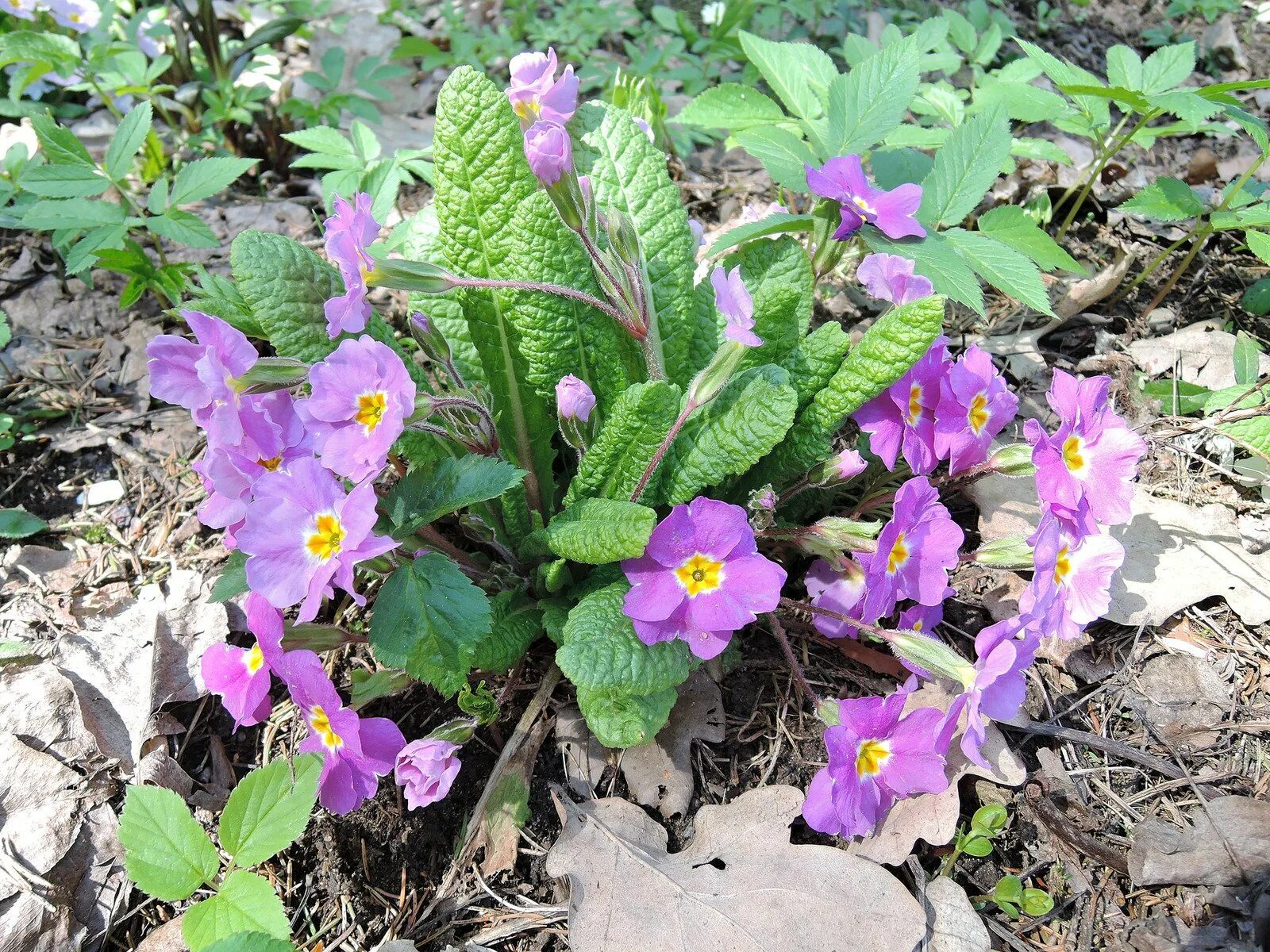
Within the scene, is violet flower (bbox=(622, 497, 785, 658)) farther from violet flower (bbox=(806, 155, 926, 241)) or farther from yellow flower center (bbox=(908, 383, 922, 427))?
violet flower (bbox=(806, 155, 926, 241))

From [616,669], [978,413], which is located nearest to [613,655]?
[616,669]

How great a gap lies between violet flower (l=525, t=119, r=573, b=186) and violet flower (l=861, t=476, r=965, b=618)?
3.12 feet

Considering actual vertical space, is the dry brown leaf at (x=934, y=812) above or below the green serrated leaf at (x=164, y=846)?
below

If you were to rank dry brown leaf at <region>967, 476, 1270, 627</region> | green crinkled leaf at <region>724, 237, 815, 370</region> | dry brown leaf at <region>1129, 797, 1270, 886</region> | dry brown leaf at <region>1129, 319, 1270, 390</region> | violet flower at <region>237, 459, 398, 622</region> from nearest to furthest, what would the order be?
violet flower at <region>237, 459, 398, 622</region>
dry brown leaf at <region>1129, 797, 1270, 886</region>
green crinkled leaf at <region>724, 237, 815, 370</region>
dry brown leaf at <region>967, 476, 1270, 627</region>
dry brown leaf at <region>1129, 319, 1270, 390</region>

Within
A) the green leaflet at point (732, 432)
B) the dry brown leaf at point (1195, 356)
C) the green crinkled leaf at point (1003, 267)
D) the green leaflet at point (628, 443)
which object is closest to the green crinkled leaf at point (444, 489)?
the green leaflet at point (628, 443)

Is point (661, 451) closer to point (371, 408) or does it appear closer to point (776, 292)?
point (776, 292)

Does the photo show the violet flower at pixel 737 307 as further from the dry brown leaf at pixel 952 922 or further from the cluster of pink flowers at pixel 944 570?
the dry brown leaf at pixel 952 922

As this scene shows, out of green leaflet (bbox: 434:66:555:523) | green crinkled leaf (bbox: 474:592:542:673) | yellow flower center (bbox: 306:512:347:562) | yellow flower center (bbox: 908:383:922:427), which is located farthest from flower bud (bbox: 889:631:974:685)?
yellow flower center (bbox: 306:512:347:562)

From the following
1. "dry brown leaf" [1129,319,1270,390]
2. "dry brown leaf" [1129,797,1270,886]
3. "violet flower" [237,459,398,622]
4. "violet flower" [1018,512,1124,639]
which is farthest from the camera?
"dry brown leaf" [1129,319,1270,390]

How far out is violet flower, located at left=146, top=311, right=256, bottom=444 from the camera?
168 cm

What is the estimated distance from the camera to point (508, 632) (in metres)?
1.95

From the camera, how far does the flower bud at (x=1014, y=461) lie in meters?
2.00

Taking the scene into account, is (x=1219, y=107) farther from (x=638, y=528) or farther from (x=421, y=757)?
(x=421, y=757)

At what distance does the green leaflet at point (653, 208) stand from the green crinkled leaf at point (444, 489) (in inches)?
23.4
